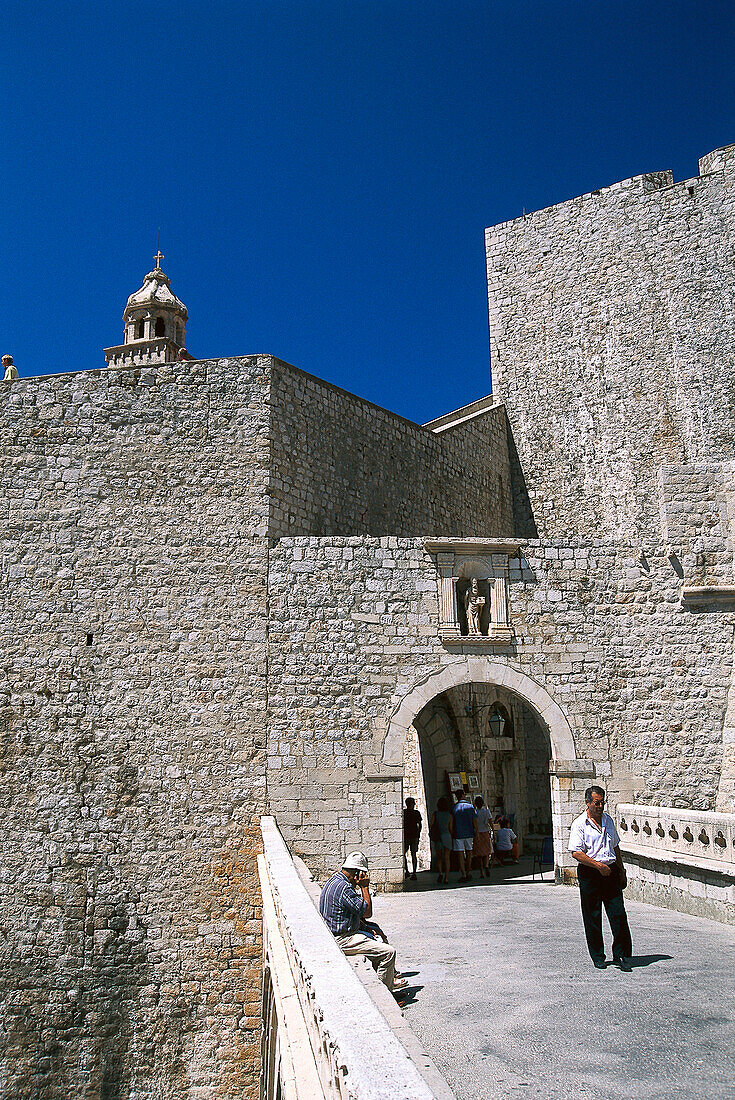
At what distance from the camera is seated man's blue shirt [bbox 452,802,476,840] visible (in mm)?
10906

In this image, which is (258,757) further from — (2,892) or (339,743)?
(2,892)

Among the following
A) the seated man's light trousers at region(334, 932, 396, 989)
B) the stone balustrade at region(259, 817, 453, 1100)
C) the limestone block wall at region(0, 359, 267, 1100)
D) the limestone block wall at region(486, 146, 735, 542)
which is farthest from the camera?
the limestone block wall at region(486, 146, 735, 542)

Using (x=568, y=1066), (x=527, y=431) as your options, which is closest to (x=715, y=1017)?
(x=568, y=1066)

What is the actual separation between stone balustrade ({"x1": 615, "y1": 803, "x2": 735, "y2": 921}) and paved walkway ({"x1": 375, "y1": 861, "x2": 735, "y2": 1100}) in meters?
0.20

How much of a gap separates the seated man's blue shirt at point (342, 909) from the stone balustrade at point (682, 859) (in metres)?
3.22

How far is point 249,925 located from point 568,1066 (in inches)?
257

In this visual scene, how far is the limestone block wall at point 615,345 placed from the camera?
1398cm

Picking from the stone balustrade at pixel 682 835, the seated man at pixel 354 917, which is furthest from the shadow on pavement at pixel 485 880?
the seated man at pixel 354 917

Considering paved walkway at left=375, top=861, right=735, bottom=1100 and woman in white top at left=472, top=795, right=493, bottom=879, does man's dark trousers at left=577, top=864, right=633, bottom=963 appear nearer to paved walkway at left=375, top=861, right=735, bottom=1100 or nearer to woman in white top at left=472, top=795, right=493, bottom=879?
paved walkway at left=375, top=861, right=735, bottom=1100

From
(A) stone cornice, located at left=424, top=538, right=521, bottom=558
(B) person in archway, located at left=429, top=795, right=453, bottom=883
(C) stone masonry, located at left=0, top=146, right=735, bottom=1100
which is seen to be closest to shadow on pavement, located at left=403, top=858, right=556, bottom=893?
(B) person in archway, located at left=429, top=795, right=453, bottom=883

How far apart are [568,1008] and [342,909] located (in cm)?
147

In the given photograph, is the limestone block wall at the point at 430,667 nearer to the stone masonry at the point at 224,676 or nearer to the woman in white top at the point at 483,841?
the stone masonry at the point at 224,676

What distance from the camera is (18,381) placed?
11.2 m

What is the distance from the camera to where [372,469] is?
41.2 feet
